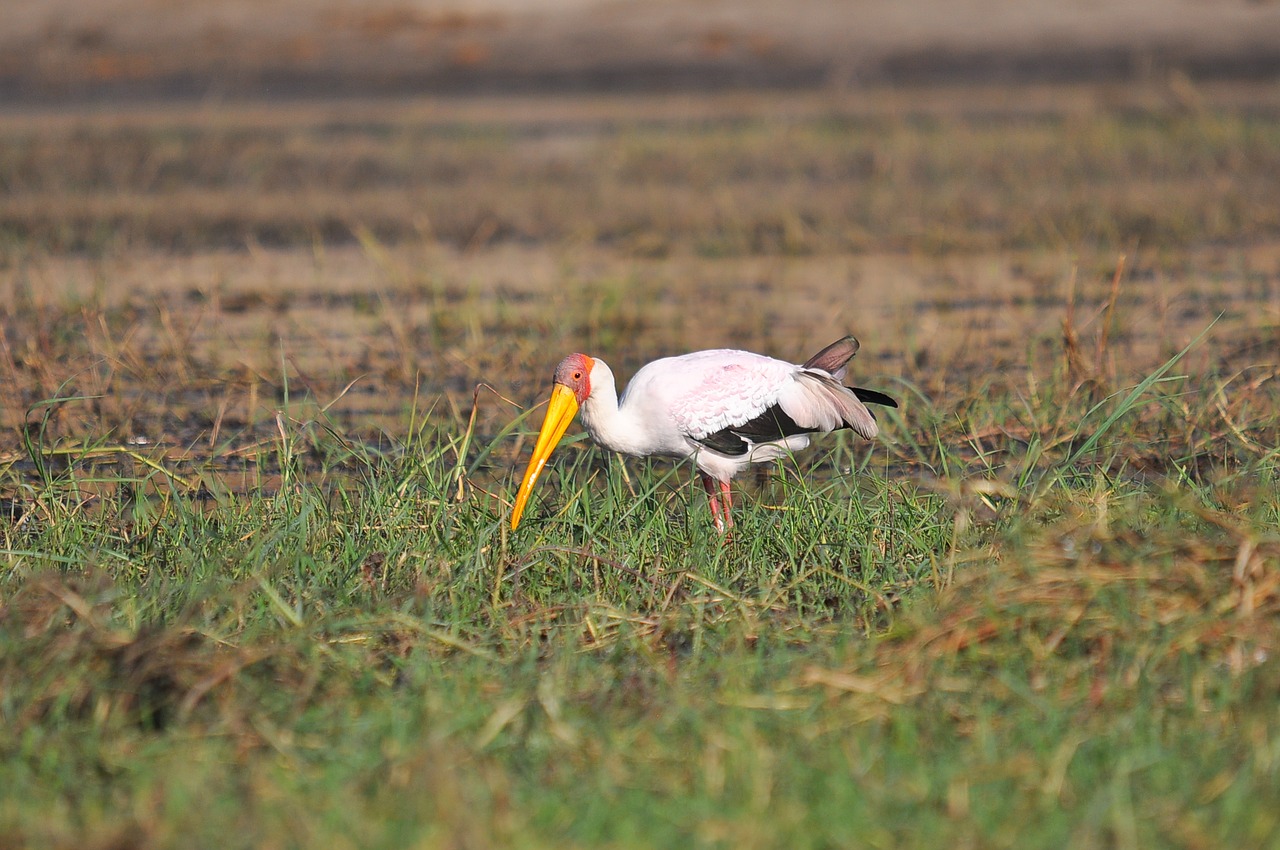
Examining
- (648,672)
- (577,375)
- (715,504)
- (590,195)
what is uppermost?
(577,375)

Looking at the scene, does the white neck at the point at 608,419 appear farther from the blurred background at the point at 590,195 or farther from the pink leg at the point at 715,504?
the blurred background at the point at 590,195

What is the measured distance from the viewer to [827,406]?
4383 mm

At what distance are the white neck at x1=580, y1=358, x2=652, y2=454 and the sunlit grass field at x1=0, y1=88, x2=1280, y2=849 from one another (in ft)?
0.30

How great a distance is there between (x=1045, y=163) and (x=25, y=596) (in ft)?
31.4

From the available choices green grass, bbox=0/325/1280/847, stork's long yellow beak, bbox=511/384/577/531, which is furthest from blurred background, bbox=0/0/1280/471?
green grass, bbox=0/325/1280/847

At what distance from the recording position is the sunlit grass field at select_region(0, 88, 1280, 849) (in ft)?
8.21

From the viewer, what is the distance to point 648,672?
314 centimetres

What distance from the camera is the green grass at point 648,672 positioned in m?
2.45

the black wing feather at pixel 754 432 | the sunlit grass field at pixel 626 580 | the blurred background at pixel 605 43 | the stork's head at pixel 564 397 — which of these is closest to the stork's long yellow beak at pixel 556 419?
the stork's head at pixel 564 397

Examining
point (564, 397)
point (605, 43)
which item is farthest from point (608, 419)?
point (605, 43)

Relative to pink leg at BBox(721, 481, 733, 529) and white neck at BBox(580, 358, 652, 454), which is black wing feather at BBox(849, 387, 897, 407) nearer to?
pink leg at BBox(721, 481, 733, 529)

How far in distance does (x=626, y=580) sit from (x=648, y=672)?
A: 568 millimetres

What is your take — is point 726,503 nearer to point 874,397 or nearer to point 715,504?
point 715,504

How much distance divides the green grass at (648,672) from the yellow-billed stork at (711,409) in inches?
A: 13.2
